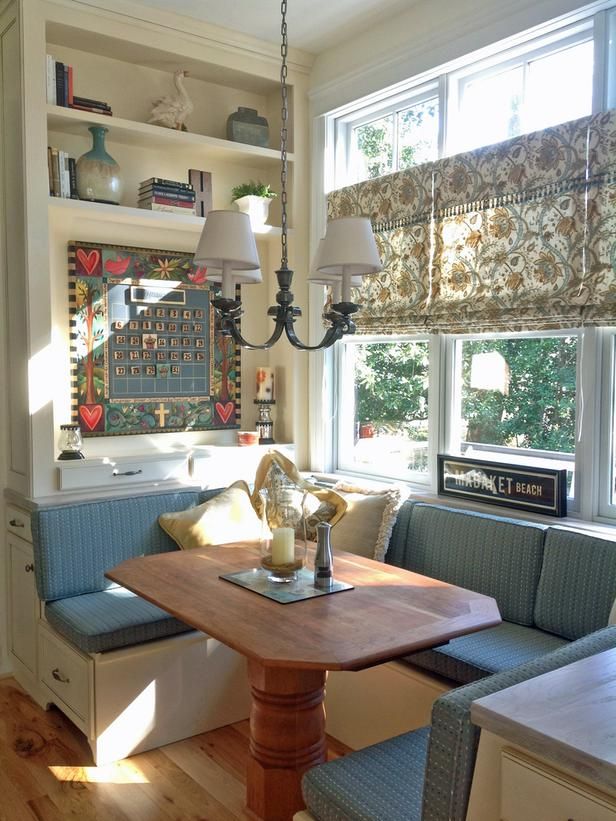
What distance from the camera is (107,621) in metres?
2.82

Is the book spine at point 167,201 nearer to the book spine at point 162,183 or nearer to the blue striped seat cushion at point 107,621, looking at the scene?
the book spine at point 162,183

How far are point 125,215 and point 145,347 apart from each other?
0.65 m

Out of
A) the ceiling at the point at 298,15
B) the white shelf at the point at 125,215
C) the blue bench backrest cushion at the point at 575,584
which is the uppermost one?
the ceiling at the point at 298,15

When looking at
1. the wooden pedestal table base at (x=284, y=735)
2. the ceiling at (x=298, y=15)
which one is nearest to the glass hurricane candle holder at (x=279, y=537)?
the wooden pedestal table base at (x=284, y=735)

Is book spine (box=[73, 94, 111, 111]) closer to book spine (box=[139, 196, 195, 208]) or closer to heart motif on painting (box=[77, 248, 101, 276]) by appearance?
book spine (box=[139, 196, 195, 208])

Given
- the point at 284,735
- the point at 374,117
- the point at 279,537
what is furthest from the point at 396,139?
the point at 284,735

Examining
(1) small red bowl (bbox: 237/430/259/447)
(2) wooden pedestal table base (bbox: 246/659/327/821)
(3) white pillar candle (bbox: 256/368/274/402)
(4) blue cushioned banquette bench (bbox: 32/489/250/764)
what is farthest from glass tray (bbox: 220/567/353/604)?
(3) white pillar candle (bbox: 256/368/274/402)

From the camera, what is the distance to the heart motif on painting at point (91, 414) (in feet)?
11.8

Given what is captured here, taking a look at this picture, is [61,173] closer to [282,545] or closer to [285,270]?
[285,270]

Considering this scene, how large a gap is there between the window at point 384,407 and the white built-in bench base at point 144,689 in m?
1.27

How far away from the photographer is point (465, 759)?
140 centimetres

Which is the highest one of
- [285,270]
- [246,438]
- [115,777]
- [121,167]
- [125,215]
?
[121,167]

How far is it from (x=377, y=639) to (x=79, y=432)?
2.01 metres

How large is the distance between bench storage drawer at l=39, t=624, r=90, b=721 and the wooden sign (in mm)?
1653
